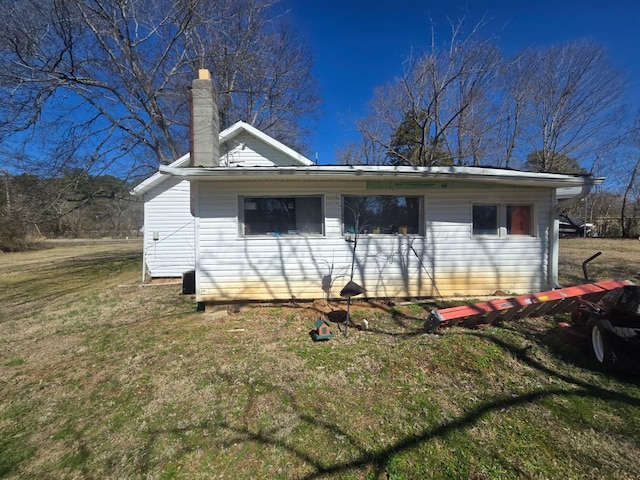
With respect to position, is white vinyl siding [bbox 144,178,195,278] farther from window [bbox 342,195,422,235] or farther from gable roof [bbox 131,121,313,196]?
window [bbox 342,195,422,235]

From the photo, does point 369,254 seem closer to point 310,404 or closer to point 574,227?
point 310,404

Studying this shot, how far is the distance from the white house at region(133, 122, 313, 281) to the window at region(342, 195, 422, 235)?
14.8 ft

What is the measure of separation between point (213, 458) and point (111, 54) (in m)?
14.5

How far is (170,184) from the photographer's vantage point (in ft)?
32.7

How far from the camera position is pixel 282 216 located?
5699 mm

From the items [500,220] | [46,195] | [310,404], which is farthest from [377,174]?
[46,195]

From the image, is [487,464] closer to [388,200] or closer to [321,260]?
→ [321,260]

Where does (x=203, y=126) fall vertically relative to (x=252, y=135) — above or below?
below

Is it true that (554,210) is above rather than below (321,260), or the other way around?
above

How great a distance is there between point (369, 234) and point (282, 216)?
1808 millimetres

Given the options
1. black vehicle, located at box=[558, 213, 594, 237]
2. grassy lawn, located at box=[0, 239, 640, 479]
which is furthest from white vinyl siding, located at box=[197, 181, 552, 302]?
black vehicle, located at box=[558, 213, 594, 237]

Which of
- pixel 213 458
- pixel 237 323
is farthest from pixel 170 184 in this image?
pixel 213 458

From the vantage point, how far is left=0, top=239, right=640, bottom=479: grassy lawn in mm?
2166

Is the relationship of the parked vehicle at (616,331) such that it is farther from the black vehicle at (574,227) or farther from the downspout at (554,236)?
the black vehicle at (574,227)
